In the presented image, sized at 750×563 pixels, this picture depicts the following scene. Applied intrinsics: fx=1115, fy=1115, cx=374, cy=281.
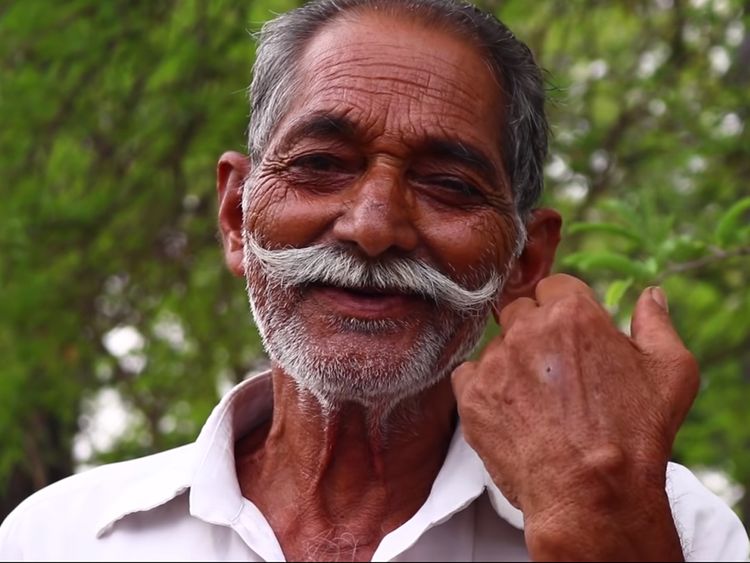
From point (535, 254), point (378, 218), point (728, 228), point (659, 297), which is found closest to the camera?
point (659, 297)

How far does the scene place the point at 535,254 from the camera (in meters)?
2.96

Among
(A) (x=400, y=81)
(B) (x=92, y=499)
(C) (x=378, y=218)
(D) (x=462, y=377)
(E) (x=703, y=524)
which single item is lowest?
(B) (x=92, y=499)

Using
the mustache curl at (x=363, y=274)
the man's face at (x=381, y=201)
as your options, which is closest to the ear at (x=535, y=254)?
the man's face at (x=381, y=201)

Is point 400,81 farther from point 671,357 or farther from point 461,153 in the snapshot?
point 671,357

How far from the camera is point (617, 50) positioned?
6344 millimetres

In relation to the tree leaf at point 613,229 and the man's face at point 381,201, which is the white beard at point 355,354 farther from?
the tree leaf at point 613,229

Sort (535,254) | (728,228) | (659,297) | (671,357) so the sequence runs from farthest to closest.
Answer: (728,228) → (535,254) → (659,297) → (671,357)

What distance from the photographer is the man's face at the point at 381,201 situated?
2510 millimetres

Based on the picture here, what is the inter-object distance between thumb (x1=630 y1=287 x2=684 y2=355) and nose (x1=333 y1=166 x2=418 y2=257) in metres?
0.53

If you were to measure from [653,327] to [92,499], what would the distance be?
1.37 m

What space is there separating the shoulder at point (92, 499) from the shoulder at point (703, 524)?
1.12m

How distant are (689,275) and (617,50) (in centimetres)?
159

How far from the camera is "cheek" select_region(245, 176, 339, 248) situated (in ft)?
8.38

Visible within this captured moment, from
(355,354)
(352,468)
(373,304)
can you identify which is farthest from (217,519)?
(373,304)
